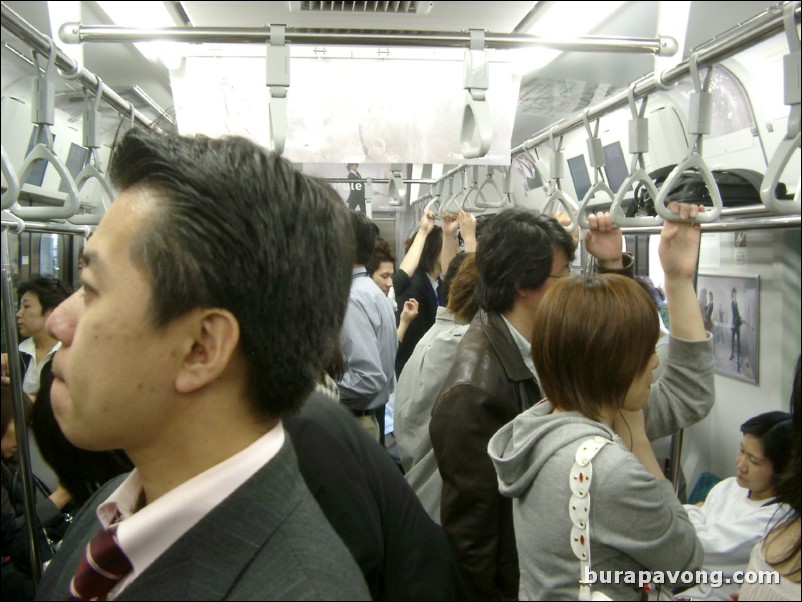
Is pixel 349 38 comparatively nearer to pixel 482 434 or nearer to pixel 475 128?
pixel 475 128

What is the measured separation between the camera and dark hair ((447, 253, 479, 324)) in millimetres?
2512

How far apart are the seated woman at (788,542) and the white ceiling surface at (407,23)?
85 cm

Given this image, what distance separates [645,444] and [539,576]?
0.43 meters

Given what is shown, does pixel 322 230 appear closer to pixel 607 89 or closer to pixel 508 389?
pixel 508 389

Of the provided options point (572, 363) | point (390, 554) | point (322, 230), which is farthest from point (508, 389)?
point (322, 230)

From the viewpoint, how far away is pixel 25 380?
1710 mm

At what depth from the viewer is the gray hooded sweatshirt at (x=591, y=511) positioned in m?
1.26

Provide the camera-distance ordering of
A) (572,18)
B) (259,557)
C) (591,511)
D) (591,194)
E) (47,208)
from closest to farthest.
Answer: (259,557) → (591,511) → (47,208) → (572,18) → (591,194)

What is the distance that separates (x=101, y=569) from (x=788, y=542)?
3.78 feet

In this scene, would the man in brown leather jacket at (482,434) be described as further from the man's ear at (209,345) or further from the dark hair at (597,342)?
the man's ear at (209,345)

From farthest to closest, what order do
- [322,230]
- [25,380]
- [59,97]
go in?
[59,97]
[25,380]
[322,230]

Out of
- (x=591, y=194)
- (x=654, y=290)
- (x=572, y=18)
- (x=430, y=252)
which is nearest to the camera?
(x=572, y=18)

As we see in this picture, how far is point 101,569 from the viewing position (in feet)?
2.60

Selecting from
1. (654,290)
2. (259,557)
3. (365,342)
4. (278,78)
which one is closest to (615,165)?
(654,290)
